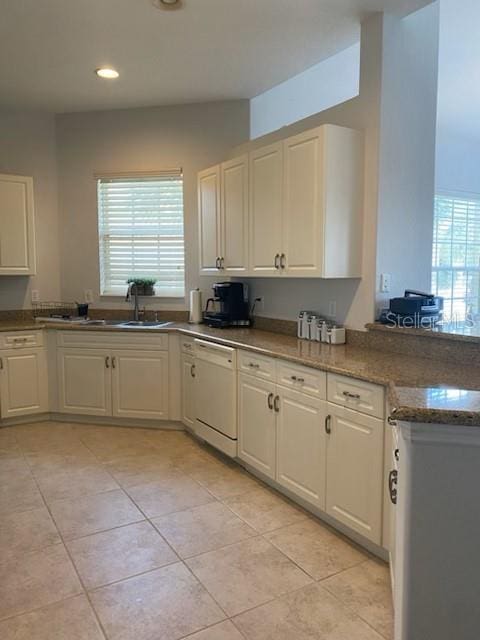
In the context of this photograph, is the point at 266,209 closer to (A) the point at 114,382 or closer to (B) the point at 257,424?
(B) the point at 257,424

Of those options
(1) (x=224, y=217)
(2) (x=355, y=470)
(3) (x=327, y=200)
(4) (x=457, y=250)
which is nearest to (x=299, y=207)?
(3) (x=327, y=200)

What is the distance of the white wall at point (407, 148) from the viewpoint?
117 inches

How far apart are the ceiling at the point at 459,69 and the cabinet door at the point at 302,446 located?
2622mm

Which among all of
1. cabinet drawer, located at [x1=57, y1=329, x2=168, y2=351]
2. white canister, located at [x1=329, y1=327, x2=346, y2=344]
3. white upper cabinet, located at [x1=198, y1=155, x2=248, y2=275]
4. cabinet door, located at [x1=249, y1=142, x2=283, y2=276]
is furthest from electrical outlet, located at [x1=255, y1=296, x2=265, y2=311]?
white canister, located at [x1=329, y1=327, x2=346, y2=344]

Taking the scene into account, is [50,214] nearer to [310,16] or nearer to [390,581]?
[310,16]

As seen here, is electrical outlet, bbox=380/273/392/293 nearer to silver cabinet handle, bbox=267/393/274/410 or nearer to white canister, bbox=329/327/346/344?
white canister, bbox=329/327/346/344

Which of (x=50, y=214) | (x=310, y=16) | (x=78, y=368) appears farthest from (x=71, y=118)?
(x=310, y=16)

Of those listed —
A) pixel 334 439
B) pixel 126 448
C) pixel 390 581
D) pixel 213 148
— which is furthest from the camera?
pixel 213 148

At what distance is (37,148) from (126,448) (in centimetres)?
300

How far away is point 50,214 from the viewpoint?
16.0ft

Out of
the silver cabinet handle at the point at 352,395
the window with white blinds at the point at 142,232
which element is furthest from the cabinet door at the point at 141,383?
the silver cabinet handle at the point at 352,395

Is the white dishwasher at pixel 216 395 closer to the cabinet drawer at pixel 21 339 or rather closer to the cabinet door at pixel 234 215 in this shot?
the cabinet door at pixel 234 215

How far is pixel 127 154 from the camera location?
15.4ft

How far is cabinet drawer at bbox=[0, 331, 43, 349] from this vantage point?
164 inches
